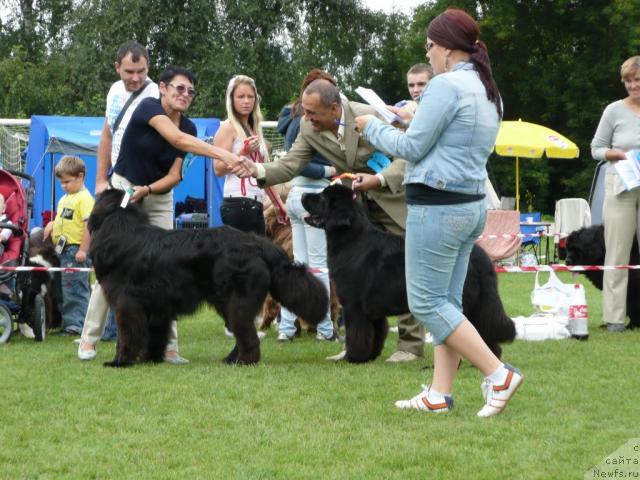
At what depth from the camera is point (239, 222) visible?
7188mm

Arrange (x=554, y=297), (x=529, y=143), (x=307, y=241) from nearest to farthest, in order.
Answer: (x=307, y=241) < (x=554, y=297) < (x=529, y=143)

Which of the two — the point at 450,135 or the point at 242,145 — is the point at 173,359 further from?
the point at 450,135

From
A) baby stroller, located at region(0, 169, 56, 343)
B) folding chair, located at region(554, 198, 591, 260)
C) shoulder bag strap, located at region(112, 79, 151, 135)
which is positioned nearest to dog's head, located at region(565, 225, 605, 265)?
shoulder bag strap, located at region(112, 79, 151, 135)

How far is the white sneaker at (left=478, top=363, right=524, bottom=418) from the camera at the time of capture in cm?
419

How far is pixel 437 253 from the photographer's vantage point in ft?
13.5

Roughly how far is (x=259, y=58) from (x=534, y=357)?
72.1 ft

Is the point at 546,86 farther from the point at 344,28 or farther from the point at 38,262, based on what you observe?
the point at 38,262

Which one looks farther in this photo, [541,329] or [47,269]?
[47,269]

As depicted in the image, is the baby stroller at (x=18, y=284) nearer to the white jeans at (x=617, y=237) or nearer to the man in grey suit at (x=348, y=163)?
the man in grey suit at (x=348, y=163)

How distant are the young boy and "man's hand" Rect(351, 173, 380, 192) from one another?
3.04 m

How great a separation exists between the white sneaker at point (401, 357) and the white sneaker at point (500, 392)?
182 centimetres

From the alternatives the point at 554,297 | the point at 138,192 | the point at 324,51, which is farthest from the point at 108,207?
the point at 324,51

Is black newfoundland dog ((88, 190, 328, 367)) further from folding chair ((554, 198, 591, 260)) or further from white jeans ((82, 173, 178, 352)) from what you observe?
folding chair ((554, 198, 591, 260))

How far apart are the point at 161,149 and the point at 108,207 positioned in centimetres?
51
